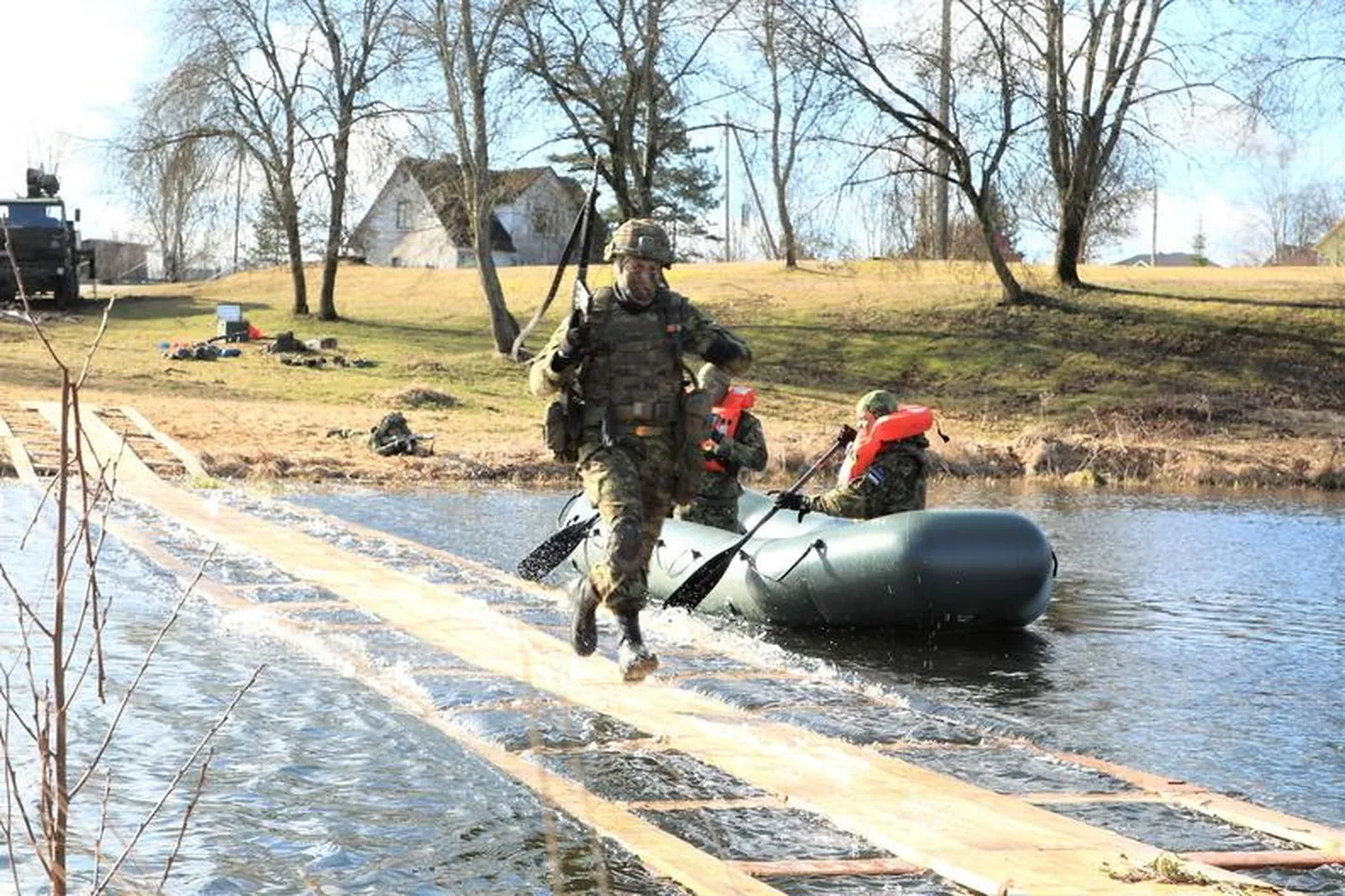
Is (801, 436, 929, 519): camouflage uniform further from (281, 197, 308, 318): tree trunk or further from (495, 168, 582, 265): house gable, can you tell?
(281, 197, 308, 318): tree trunk

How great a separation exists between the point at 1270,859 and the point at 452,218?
30382 millimetres

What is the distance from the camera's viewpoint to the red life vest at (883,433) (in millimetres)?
10344

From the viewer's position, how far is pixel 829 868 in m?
5.18

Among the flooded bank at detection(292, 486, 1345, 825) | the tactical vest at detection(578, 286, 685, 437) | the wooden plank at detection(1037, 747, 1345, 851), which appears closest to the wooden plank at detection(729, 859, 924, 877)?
the wooden plank at detection(1037, 747, 1345, 851)

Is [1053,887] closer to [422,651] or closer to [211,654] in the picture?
[422,651]

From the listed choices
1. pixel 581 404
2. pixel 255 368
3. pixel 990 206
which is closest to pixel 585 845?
pixel 581 404

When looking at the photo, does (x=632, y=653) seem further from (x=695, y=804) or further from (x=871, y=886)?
(x=871, y=886)

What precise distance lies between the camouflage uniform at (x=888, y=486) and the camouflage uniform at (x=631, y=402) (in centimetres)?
286

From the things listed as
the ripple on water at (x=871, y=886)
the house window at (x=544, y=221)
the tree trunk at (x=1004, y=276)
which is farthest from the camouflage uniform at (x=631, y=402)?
the house window at (x=544, y=221)

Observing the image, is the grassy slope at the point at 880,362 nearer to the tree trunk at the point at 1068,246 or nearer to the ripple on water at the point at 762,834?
the tree trunk at the point at 1068,246

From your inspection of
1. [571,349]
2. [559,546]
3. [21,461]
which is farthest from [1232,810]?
[21,461]

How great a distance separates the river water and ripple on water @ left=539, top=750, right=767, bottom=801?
29 cm

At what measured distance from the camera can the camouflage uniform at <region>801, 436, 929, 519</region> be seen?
1047 cm

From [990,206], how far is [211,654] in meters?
24.4
